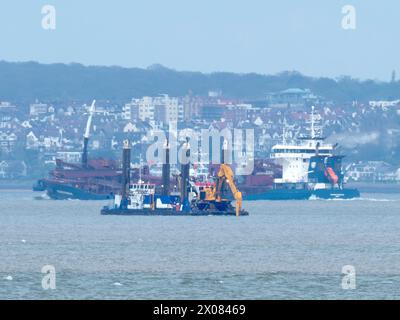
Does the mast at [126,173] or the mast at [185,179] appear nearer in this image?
the mast at [185,179]

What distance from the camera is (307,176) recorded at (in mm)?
172125

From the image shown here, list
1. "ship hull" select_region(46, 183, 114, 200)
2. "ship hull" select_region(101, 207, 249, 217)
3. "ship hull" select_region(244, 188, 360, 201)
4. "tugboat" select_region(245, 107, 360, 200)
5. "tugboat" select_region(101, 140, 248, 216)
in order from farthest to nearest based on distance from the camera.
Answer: "tugboat" select_region(245, 107, 360, 200), "ship hull" select_region(244, 188, 360, 201), "ship hull" select_region(46, 183, 114, 200), "ship hull" select_region(101, 207, 249, 217), "tugboat" select_region(101, 140, 248, 216)

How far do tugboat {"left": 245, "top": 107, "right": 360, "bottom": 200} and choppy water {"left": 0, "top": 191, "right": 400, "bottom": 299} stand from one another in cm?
5756

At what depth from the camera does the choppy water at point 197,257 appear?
54.5 m

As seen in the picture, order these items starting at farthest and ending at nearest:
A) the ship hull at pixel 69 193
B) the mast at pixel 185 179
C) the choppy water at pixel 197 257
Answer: the ship hull at pixel 69 193
the mast at pixel 185 179
the choppy water at pixel 197 257

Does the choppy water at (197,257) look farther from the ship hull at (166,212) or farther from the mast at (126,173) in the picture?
the mast at (126,173)

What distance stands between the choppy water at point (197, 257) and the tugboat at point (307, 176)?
189 feet

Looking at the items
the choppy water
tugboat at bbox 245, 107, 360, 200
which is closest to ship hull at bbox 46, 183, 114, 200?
tugboat at bbox 245, 107, 360, 200

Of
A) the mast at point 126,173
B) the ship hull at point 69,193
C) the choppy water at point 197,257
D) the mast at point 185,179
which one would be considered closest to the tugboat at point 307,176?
the ship hull at point 69,193

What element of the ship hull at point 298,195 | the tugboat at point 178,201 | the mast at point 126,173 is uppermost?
the mast at point 126,173

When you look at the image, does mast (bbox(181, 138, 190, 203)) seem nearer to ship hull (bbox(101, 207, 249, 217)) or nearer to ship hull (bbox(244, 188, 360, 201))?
ship hull (bbox(101, 207, 249, 217))

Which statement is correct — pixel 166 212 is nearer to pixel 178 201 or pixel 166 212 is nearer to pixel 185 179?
pixel 178 201

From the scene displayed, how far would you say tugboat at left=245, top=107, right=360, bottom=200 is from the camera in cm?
17150
